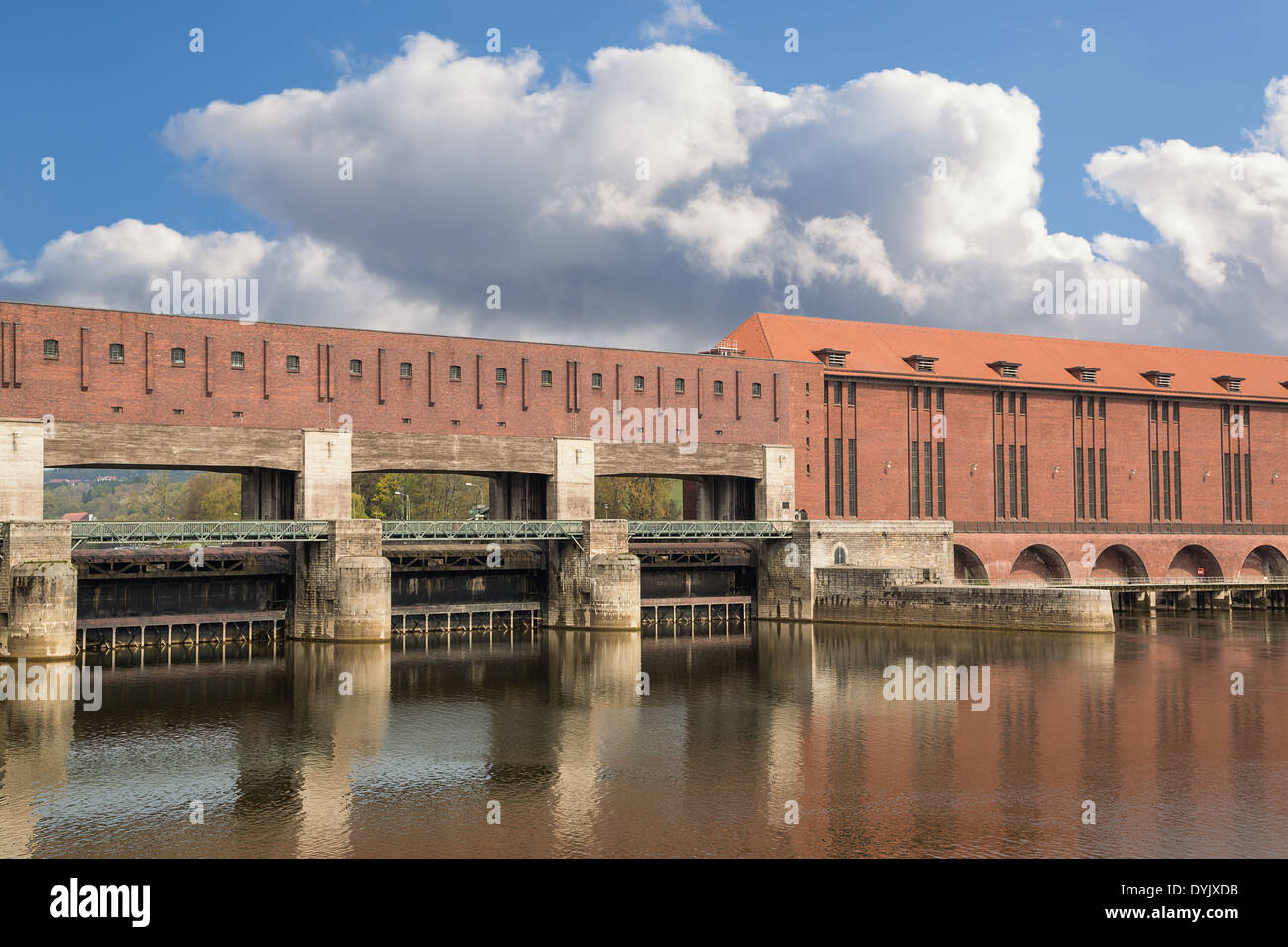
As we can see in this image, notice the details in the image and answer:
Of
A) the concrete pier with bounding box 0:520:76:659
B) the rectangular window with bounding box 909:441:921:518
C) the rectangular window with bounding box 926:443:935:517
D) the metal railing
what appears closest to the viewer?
the concrete pier with bounding box 0:520:76:659

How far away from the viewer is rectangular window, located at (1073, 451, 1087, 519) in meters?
75.7

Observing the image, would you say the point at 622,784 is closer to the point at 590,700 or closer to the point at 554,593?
the point at 590,700

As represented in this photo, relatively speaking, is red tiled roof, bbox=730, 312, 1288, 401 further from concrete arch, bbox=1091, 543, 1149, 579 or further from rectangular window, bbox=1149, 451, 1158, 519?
concrete arch, bbox=1091, 543, 1149, 579

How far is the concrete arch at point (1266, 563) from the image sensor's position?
8006 cm

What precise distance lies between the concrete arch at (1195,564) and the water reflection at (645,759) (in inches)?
1373

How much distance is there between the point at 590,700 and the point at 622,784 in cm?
1190

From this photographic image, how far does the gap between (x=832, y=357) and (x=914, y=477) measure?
920 cm

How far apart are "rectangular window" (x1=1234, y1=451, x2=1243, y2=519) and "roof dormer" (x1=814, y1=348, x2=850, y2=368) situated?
106 feet

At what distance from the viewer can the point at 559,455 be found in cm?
5941

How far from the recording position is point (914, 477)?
235ft

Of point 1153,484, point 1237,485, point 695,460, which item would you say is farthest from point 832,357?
point 1237,485

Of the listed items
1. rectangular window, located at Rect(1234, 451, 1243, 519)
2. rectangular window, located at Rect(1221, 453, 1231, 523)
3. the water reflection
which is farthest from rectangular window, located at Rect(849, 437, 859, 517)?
rectangular window, located at Rect(1234, 451, 1243, 519)

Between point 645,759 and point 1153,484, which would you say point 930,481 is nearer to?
point 1153,484
